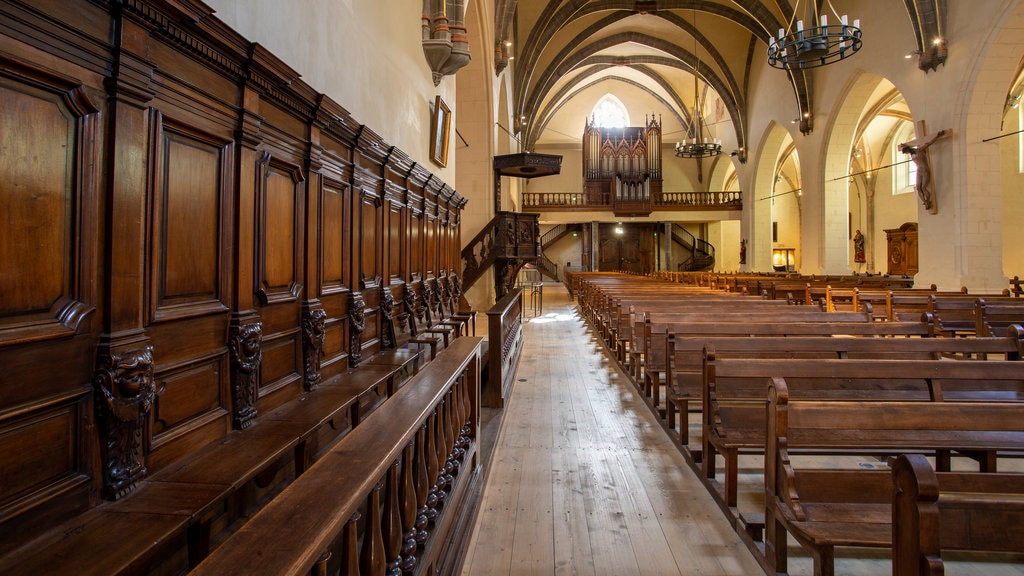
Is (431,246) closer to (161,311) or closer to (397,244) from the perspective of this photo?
(397,244)

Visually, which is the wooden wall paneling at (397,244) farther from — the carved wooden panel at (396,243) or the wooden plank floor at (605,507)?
the wooden plank floor at (605,507)

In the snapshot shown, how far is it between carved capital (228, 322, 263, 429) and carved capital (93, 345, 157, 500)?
0.67m

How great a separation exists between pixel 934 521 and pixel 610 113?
93.6 feet

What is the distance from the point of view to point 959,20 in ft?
30.6

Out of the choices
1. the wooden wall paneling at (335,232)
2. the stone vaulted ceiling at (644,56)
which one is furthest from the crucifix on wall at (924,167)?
the wooden wall paneling at (335,232)

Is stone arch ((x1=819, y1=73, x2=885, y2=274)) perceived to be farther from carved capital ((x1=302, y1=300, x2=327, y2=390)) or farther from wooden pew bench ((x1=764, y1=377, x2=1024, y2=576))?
carved capital ((x1=302, y1=300, x2=327, y2=390))

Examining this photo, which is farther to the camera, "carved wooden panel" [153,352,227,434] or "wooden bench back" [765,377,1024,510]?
"carved wooden panel" [153,352,227,434]

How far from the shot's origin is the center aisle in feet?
6.95

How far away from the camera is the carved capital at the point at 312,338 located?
342 cm

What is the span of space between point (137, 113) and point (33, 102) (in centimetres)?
37

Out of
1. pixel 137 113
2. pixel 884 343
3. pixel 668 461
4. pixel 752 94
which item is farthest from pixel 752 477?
pixel 752 94

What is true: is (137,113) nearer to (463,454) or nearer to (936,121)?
(463,454)

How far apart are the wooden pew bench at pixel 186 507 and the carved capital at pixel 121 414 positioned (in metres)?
0.07

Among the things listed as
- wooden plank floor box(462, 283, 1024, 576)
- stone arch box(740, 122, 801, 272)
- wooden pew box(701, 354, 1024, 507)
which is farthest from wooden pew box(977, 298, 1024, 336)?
stone arch box(740, 122, 801, 272)
